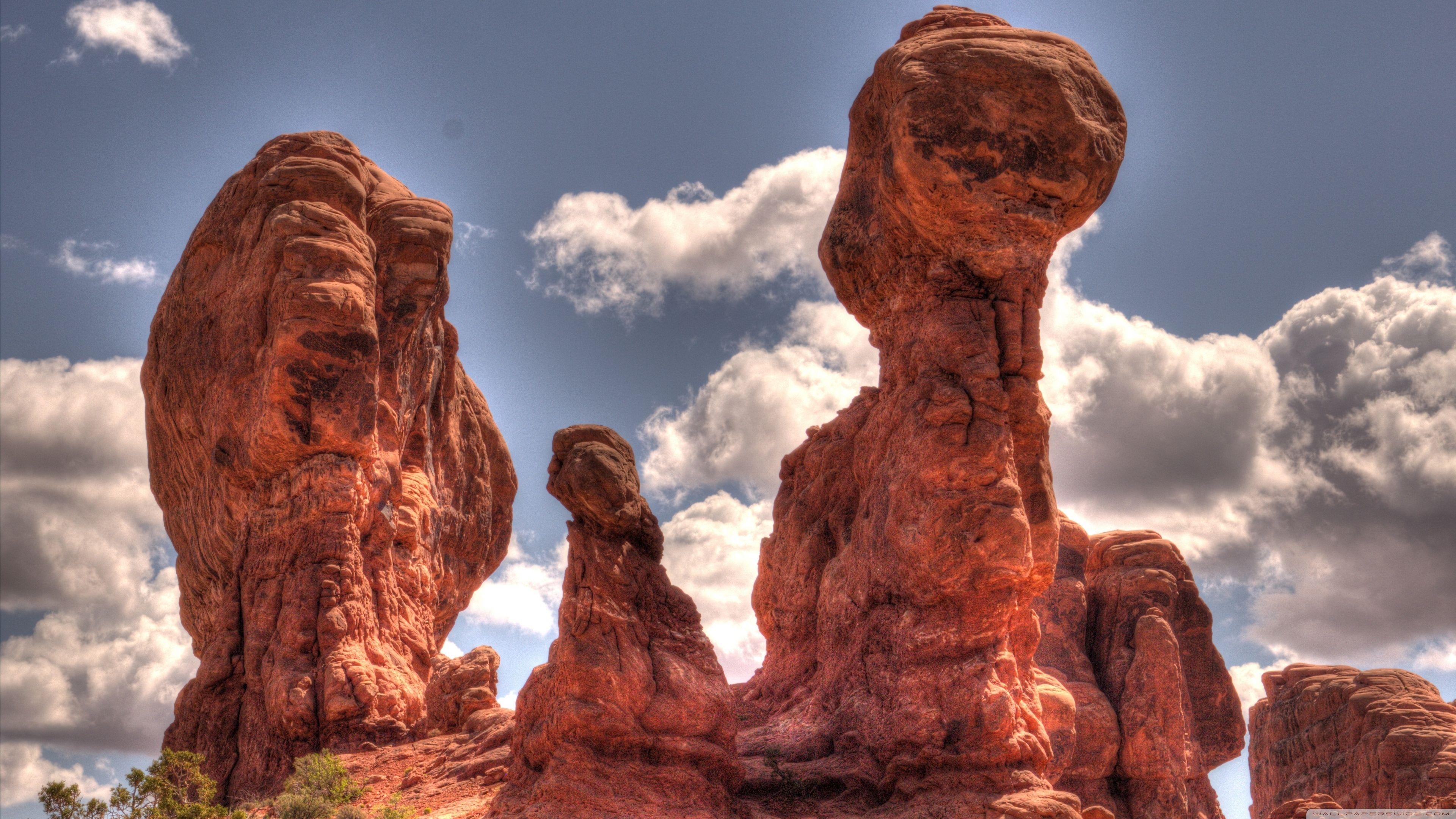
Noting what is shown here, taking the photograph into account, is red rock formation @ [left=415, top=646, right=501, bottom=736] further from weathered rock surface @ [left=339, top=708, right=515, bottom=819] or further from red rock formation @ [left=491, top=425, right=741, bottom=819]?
red rock formation @ [left=491, top=425, right=741, bottom=819]

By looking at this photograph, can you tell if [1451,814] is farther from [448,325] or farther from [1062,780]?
[448,325]

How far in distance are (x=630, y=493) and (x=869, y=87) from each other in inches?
371

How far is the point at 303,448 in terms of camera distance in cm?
2359

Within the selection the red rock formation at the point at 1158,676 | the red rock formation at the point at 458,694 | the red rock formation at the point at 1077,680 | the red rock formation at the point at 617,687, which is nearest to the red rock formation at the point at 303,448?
the red rock formation at the point at 458,694

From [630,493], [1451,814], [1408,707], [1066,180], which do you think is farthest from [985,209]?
[1408,707]

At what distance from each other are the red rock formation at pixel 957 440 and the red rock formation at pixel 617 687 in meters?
2.84

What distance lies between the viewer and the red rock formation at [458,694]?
2312 centimetres

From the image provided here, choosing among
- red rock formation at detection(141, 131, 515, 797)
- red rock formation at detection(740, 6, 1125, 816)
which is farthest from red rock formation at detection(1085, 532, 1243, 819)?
red rock formation at detection(141, 131, 515, 797)

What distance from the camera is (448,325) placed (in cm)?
3216

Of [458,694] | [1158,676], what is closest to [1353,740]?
[1158,676]

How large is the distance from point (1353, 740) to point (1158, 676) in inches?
273

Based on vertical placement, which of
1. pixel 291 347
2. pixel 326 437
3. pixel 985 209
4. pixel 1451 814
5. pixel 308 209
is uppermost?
pixel 308 209

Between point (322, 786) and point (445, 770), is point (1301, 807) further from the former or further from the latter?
point (322, 786)

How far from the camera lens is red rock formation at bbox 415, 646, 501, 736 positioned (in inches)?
910
